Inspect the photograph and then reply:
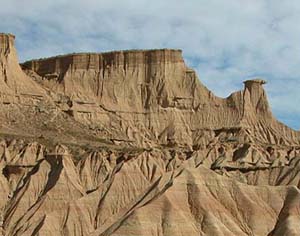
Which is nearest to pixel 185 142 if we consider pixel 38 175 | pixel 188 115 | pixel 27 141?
pixel 188 115

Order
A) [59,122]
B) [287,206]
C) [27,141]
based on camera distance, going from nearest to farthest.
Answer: [287,206] → [27,141] → [59,122]

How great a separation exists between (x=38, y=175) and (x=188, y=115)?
6466 cm

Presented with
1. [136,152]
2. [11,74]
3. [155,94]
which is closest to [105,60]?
[155,94]

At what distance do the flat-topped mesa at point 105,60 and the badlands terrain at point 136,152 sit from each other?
18 centimetres

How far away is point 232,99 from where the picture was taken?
187125 mm

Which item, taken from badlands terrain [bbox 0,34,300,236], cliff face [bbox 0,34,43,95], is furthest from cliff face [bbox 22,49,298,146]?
cliff face [bbox 0,34,43,95]

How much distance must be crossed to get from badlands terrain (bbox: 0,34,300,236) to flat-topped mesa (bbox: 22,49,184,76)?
18 centimetres

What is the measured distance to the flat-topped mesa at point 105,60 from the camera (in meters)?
185

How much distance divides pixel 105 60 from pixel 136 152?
4104 cm

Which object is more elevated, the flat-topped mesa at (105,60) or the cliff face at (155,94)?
the flat-topped mesa at (105,60)

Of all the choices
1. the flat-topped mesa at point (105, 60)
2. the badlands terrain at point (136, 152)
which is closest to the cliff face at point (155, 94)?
the flat-topped mesa at point (105, 60)

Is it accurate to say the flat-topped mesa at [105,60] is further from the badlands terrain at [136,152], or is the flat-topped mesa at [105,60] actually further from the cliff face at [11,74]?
the cliff face at [11,74]

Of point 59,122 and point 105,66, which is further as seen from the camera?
point 105,66

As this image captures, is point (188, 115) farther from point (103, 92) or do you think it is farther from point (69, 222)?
point (69, 222)
